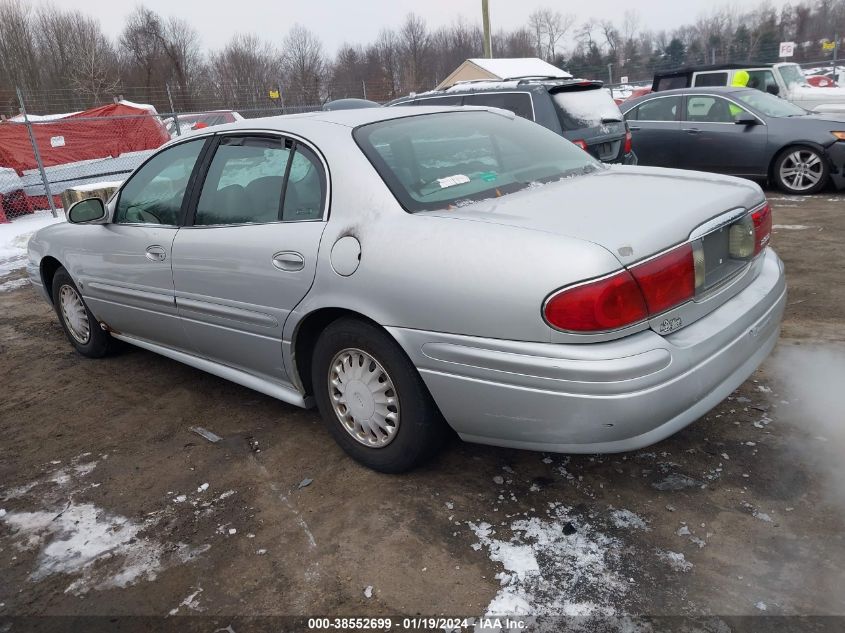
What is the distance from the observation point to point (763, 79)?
12156 millimetres

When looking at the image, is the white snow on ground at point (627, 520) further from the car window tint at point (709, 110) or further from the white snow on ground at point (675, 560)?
the car window tint at point (709, 110)

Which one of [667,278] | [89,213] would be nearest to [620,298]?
[667,278]

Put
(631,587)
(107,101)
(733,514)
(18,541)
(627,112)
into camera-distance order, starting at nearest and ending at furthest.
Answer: (631,587), (733,514), (18,541), (627,112), (107,101)

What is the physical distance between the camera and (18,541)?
267 centimetres

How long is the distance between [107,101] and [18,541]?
123ft

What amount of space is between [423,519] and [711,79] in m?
12.4

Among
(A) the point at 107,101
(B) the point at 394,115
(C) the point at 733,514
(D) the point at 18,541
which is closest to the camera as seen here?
(C) the point at 733,514

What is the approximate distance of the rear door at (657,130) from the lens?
948 cm

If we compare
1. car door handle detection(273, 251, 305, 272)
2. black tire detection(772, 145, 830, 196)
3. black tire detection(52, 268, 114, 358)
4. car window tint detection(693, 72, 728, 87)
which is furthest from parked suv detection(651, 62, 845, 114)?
car door handle detection(273, 251, 305, 272)

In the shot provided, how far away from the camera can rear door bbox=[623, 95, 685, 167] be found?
31.1 feet

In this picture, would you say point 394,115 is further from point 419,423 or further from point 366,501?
point 366,501

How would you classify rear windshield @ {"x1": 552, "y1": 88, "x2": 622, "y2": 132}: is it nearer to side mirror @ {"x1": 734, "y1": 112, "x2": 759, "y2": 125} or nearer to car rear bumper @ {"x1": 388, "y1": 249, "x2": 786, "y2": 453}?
side mirror @ {"x1": 734, "y1": 112, "x2": 759, "y2": 125}

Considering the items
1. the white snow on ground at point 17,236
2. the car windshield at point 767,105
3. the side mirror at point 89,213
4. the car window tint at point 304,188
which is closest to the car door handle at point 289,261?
the car window tint at point 304,188

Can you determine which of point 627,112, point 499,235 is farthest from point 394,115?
point 627,112
